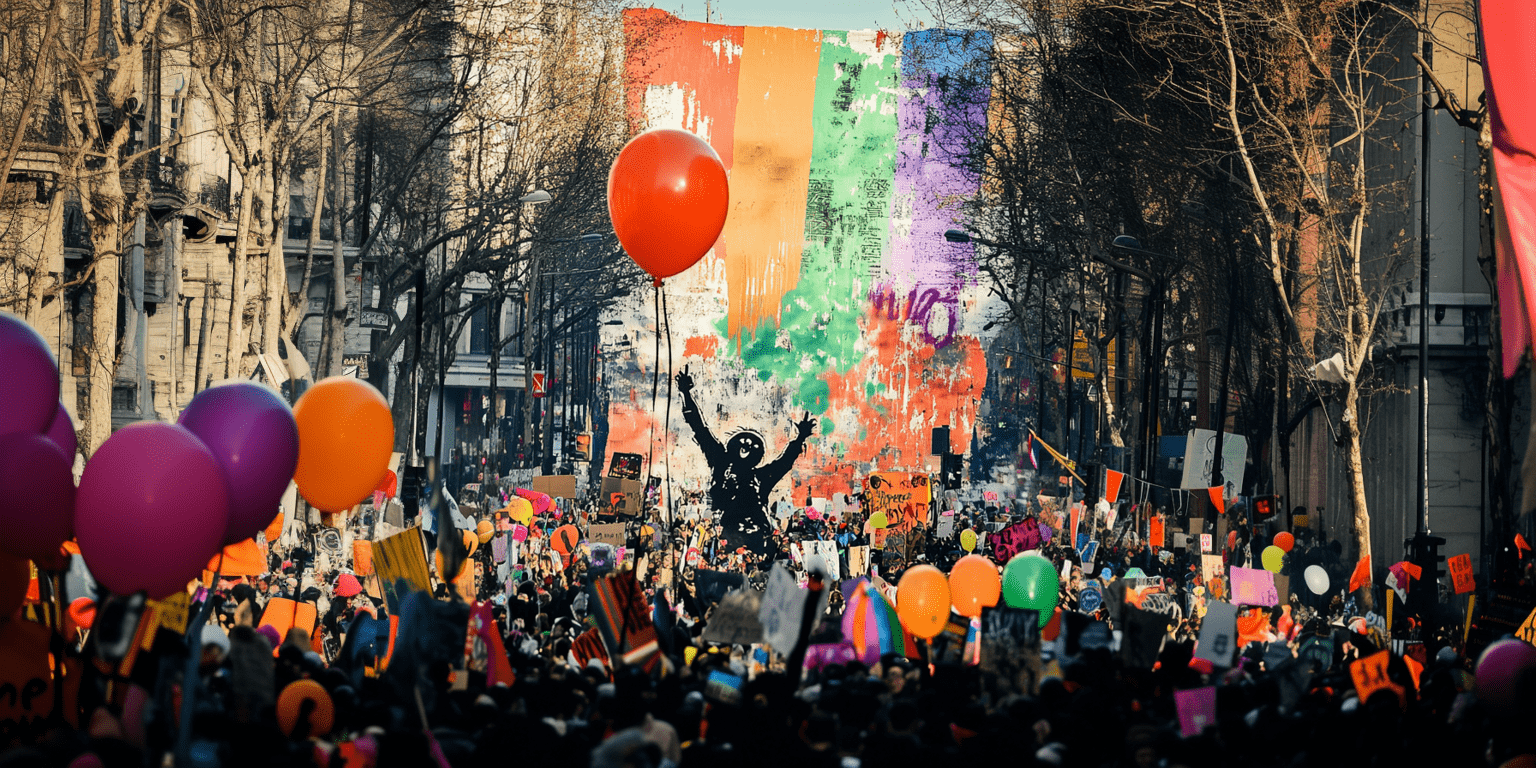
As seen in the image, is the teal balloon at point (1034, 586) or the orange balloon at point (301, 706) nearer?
the orange balloon at point (301, 706)

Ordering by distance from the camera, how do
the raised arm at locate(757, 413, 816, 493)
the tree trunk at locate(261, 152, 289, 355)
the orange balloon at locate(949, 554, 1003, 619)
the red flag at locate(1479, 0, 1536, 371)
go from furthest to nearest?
the raised arm at locate(757, 413, 816, 493) < the tree trunk at locate(261, 152, 289, 355) < the orange balloon at locate(949, 554, 1003, 619) < the red flag at locate(1479, 0, 1536, 371)

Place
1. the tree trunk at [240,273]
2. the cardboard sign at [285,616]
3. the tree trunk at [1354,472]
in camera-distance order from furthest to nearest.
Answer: the tree trunk at [240,273] < the tree trunk at [1354,472] < the cardboard sign at [285,616]

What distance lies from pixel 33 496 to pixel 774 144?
68377 millimetres

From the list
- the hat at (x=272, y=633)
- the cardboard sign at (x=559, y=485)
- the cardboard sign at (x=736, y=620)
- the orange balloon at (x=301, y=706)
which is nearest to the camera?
the orange balloon at (x=301, y=706)

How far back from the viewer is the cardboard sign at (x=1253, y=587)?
14.1 m

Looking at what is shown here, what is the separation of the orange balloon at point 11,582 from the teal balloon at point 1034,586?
21.6ft

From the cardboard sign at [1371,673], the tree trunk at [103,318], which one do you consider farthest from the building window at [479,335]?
the cardboard sign at [1371,673]

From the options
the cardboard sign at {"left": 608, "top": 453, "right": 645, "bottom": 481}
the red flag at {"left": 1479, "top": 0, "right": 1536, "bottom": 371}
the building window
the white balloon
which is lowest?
the white balloon

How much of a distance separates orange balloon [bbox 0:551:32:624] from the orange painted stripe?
65.9 meters

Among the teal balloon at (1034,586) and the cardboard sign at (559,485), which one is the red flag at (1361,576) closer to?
the teal balloon at (1034,586)

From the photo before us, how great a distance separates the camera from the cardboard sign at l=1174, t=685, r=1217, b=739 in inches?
318

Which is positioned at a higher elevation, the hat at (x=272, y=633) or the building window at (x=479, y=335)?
the building window at (x=479, y=335)

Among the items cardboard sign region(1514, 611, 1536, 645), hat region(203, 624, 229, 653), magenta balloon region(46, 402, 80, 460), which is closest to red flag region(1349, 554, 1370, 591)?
cardboard sign region(1514, 611, 1536, 645)

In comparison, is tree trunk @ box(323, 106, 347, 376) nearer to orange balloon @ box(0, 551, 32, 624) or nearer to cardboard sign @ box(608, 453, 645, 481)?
cardboard sign @ box(608, 453, 645, 481)
